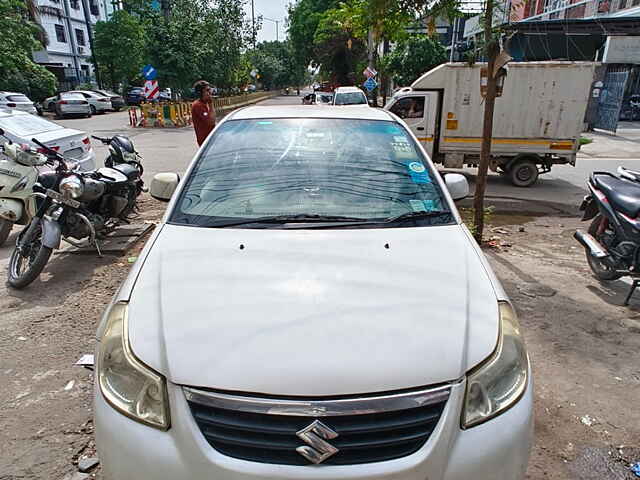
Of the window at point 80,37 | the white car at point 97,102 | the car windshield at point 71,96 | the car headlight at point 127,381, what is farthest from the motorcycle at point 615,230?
the window at point 80,37

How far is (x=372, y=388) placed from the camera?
54.7 inches

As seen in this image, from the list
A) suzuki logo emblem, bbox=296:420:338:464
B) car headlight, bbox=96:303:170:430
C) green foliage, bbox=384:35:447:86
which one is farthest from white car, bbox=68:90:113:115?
suzuki logo emblem, bbox=296:420:338:464

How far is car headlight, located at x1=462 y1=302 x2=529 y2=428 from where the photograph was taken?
1495mm

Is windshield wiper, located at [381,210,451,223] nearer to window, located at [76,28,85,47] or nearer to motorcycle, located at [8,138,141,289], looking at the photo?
motorcycle, located at [8,138,141,289]

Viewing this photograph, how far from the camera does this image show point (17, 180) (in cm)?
498

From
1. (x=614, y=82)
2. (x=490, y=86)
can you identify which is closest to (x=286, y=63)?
(x=614, y=82)

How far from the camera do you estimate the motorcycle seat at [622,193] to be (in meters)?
4.10

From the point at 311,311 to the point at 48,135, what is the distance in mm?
6460

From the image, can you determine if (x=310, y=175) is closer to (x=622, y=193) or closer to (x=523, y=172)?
(x=622, y=193)

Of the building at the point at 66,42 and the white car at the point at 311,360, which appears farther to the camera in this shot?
the building at the point at 66,42

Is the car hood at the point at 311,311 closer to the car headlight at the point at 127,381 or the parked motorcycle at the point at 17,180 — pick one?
the car headlight at the point at 127,381

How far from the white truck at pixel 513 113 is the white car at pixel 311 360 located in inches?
340

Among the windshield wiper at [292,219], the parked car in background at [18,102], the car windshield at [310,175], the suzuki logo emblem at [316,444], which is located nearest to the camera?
the suzuki logo emblem at [316,444]

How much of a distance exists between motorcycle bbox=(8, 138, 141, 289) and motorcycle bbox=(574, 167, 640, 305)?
17.3 ft
